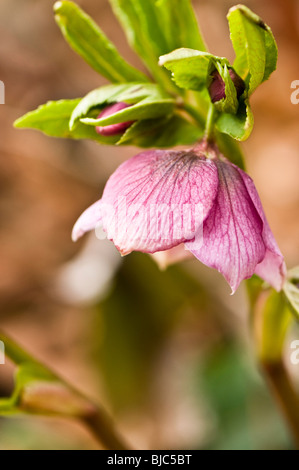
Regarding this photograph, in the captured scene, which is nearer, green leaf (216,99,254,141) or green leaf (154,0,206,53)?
green leaf (216,99,254,141)

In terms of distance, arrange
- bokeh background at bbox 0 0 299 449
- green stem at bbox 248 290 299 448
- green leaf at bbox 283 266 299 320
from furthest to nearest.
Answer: bokeh background at bbox 0 0 299 449
green stem at bbox 248 290 299 448
green leaf at bbox 283 266 299 320

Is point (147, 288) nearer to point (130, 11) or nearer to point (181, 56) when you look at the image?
point (130, 11)

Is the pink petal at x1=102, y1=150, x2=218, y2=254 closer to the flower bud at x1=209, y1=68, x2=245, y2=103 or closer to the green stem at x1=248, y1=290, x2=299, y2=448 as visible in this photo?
the flower bud at x1=209, y1=68, x2=245, y2=103

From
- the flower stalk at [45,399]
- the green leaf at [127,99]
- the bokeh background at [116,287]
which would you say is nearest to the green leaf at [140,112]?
the green leaf at [127,99]

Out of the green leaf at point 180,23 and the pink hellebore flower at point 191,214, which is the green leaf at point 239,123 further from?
the green leaf at point 180,23

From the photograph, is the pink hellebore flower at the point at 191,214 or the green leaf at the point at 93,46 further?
the green leaf at the point at 93,46

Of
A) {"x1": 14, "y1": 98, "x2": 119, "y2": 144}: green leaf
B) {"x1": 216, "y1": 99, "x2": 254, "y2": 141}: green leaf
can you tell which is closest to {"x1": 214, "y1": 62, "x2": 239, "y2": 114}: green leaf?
{"x1": 216, "y1": 99, "x2": 254, "y2": 141}: green leaf

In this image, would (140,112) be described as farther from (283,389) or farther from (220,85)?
(283,389)
